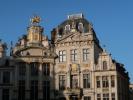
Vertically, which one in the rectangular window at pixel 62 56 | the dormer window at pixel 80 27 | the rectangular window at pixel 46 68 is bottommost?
the rectangular window at pixel 46 68

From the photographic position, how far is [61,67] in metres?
54.6

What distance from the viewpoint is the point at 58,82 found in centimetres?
5428

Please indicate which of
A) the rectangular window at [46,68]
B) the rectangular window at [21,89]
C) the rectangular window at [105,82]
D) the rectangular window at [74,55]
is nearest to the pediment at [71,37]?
the rectangular window at [74,55]

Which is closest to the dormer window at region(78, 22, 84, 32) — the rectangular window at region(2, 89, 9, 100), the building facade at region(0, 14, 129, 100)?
the building facade at region(0, 14, 129, 100)

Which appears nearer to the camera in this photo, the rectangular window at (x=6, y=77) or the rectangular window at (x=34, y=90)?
the rectangular window at (x=34, y=90)

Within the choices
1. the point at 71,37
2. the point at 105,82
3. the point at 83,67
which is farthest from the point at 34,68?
the point at 105,82

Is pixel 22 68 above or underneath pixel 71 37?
underneath

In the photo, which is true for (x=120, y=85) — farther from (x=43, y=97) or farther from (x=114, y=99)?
(x=43, y=97)

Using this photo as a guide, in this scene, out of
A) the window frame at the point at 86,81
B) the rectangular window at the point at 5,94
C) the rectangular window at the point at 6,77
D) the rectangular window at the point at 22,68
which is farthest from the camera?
the rectangular window at the point at 6,77

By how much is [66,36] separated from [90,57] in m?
4.88

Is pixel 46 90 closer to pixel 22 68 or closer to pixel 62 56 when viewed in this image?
pixel 22 68

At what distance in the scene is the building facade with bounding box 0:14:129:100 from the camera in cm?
5209

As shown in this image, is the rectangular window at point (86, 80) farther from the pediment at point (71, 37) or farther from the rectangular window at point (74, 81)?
the pediment at point (71, 37)

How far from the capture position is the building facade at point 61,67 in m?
52.1
